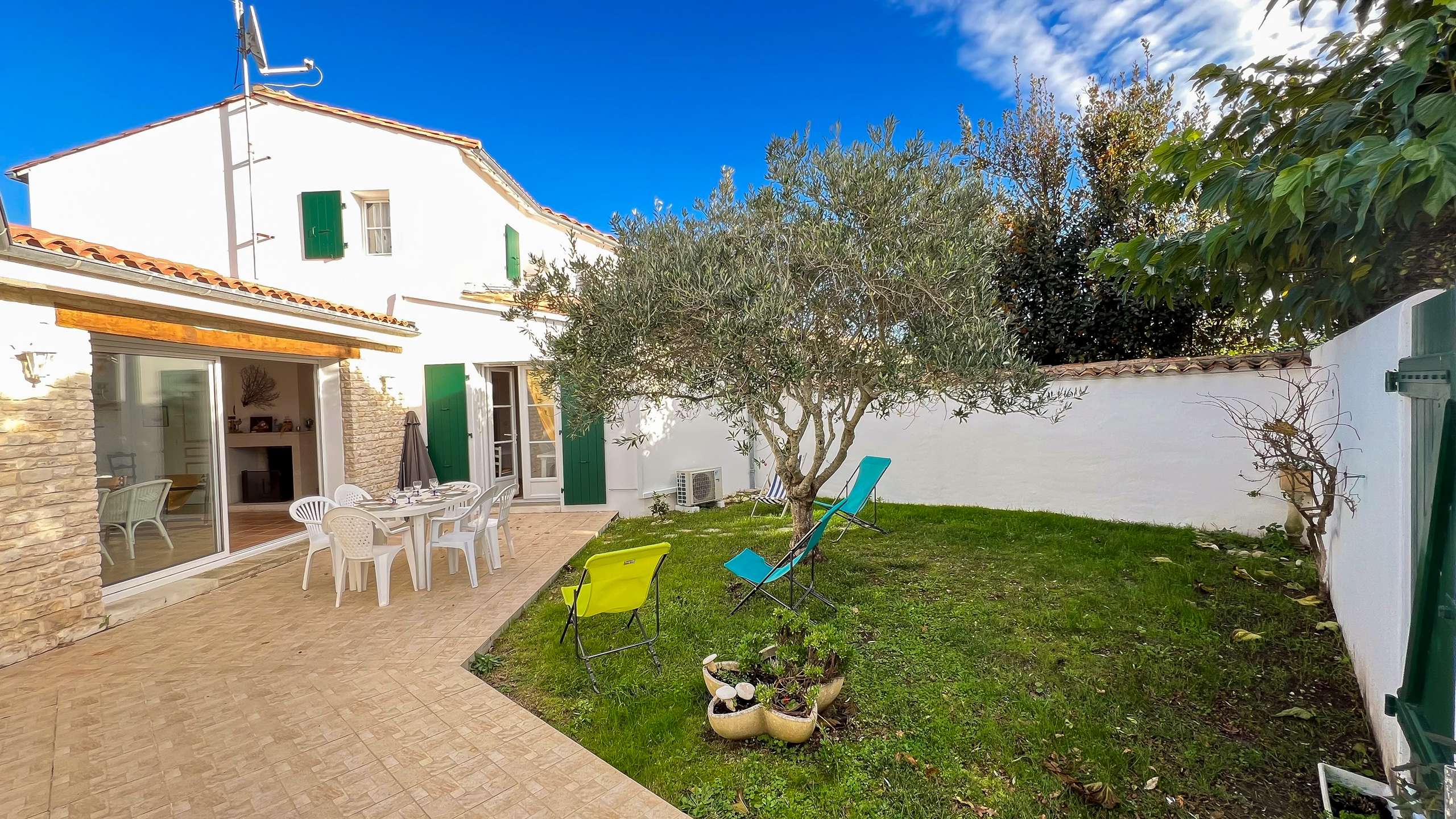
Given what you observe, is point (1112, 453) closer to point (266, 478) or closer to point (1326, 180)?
point (1326, 180)

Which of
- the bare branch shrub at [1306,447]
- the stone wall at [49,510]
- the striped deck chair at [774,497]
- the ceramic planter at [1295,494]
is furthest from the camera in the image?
the striped deck chair at [774,497]

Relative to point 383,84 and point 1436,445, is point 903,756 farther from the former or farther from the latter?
point 383,84

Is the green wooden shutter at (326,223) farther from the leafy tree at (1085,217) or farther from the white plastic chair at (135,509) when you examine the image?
the leafy tree at (1085,217)

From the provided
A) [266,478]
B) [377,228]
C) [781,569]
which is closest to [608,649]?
[781,569]

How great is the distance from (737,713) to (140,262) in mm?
6192

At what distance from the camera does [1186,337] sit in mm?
9141

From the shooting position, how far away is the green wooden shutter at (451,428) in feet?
32.1

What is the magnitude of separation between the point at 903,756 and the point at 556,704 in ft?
6.79

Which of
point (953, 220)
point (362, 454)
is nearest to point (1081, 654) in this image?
point (953, 220)

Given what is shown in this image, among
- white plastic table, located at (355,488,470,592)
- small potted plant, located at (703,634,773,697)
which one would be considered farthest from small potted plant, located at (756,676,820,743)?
white plastic table, located at (355,488,470,592)

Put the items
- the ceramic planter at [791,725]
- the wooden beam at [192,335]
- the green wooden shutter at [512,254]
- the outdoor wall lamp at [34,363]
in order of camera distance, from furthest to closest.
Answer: the green wooden shutter at [512,254] < the wooden beam at [192,335] < the outdoor wall lamp at [34,363] < the ceramic planter at [791,725]

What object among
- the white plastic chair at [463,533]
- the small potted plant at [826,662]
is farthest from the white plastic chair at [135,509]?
the small potted plant at [826,662]

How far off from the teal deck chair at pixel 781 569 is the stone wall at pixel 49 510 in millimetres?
5193

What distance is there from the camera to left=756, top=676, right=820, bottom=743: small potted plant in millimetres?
3182
